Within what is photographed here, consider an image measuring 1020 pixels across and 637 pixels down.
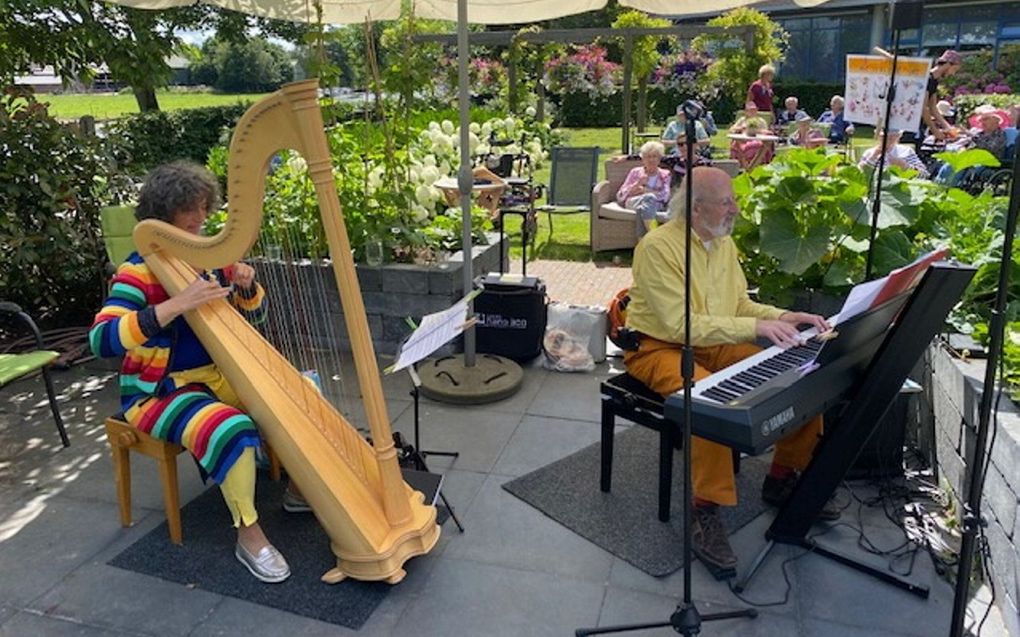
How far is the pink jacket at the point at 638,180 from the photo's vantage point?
21.4ft

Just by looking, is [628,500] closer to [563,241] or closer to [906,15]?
[906,15]

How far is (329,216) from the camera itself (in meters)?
2.02

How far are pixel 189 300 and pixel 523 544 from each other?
1.41 meters

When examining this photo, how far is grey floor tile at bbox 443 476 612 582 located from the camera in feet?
8.43

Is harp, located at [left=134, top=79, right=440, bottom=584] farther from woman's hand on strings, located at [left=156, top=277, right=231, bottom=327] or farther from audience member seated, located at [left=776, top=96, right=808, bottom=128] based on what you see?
audience member seated, located at [left=776, top=96, right=808, bottom=128]

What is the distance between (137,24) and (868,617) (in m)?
5.15

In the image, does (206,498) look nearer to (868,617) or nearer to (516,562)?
(516,562)

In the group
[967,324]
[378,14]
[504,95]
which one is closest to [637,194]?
[378,14]

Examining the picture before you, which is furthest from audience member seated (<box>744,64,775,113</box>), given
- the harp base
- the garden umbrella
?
the harp base

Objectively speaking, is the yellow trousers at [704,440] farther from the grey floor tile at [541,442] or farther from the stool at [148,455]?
the stool at [148,455]

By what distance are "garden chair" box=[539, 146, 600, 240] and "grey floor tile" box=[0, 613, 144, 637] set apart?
5813 millimetres

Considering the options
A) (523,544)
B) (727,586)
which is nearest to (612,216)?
(523,544)

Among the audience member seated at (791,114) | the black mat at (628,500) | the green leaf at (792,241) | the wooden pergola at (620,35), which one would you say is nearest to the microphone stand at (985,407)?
the black mat at (628,500)

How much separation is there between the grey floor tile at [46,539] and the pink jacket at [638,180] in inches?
193
